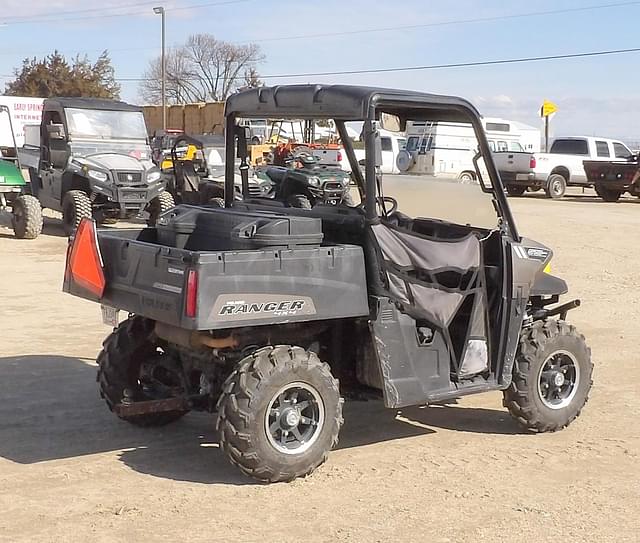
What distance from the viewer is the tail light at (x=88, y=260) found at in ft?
18.2

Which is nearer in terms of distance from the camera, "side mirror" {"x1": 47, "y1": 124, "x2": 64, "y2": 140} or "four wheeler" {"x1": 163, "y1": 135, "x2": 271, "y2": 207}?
"side mirror" {"x1": 47, "y1": 124, "x2": 64, "y2": 140}

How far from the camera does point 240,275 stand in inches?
195

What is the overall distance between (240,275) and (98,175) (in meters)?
12.4

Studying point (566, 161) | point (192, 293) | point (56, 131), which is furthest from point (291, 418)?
point (566, 161)

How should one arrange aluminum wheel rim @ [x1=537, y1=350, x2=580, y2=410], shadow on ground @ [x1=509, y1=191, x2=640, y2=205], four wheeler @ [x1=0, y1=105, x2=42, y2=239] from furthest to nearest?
shadow on ground @ [x1=509, y1=191, x2=640, y2=205], four wheeler @ [x1=0, y1=105, x2=42, y2=239], aluminum wheel rim @ [x1=537, y1=350, x2=580, y2=410]

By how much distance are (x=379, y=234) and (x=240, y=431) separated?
4.28 ft

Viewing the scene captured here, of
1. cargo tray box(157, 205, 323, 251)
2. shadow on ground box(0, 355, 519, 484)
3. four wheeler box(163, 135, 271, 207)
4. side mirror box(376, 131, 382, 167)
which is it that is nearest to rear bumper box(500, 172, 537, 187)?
four wheeler box(163, 135, 271, 207)

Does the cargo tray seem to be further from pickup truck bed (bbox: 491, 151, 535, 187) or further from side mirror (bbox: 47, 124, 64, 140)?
pickup truck bed (bbox: 491, 151, 535, 187)

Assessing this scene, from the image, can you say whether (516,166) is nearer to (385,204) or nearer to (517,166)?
(517,166)

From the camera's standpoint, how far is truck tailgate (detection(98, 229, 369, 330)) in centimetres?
488

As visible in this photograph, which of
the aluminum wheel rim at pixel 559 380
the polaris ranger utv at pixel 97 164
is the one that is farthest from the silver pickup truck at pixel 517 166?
the aluminum wheel rim at pixel 559 380

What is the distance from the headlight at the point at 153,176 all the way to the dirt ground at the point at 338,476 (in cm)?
902

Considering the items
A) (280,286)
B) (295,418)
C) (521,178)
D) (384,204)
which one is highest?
(521,178)

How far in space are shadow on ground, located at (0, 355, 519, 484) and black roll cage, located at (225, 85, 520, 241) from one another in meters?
1.43
